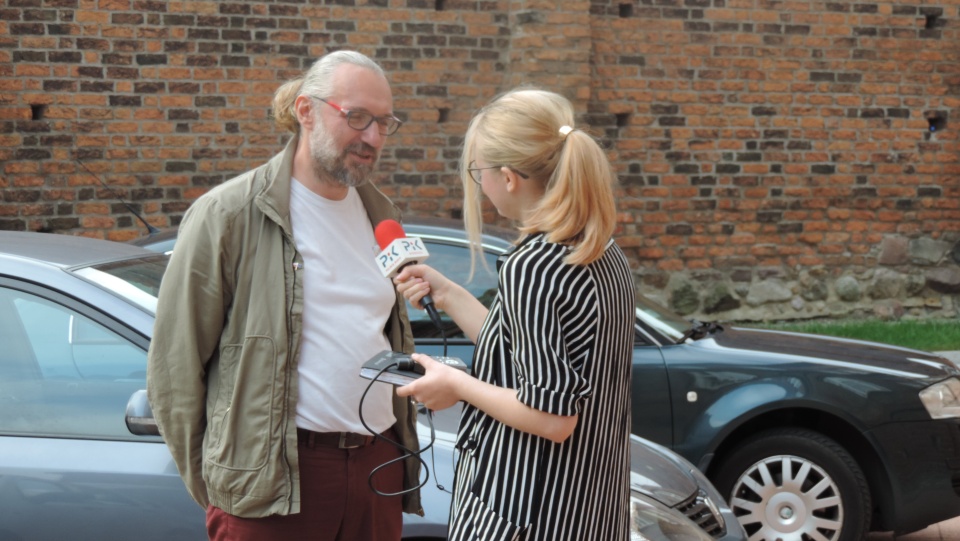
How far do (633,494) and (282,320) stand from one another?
5.40 feet

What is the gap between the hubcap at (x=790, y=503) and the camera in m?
5.39

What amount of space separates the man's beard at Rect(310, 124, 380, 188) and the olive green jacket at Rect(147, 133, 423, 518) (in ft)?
0.62

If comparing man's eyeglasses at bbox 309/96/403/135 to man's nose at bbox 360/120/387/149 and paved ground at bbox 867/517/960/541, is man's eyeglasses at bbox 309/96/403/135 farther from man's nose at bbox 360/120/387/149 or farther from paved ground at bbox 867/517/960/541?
paved ground at bbox 867/517/960/541

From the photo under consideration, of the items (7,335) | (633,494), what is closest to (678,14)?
(633,494)

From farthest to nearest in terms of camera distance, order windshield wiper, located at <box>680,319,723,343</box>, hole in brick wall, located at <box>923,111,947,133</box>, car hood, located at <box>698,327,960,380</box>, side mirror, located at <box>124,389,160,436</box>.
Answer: hole in brick wall, located at <box>923,111,947,133</box> < windshield wiper, located at <box>680,319,723,343</box> < car hood, located at <box>698,327,960,380</box> < side mirror, located at <box>124,389,160,436</box>

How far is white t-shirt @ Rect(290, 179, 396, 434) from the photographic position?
2.77 metres

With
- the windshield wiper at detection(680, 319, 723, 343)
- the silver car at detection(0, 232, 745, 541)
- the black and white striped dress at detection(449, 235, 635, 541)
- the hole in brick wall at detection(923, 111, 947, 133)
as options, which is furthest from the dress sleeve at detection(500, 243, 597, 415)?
the hole in brick wall at detection(923, 111, 947, 133)

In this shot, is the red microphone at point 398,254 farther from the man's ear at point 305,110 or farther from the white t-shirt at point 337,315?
the man's ear at point 305,110

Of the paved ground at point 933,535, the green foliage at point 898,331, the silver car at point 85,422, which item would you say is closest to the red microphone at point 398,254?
the silver car at point 85,422

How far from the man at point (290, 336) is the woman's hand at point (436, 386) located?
1.20 ft

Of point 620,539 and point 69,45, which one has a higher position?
point 69,45

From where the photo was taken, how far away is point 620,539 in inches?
101

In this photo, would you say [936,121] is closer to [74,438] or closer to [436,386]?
[74,438]

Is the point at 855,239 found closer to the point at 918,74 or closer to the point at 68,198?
the point at 918,74
